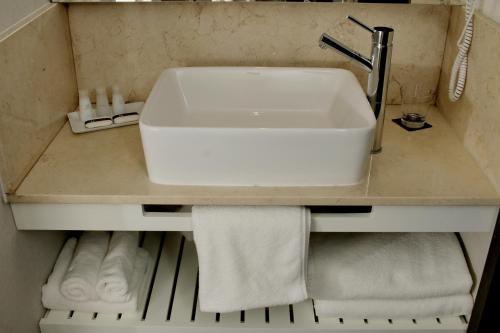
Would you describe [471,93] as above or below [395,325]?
above

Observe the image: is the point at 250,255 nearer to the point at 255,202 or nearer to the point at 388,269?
the point at 255,202

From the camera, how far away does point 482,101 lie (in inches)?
47.8

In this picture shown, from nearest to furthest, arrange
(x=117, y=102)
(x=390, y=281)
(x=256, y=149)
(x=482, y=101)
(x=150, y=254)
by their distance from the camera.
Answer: (x=256, y=149), (x=482, y=101), (x=390, y=281), (x=117, y=102), (x=150, y=254)

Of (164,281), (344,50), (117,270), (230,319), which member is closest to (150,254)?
(164,281)

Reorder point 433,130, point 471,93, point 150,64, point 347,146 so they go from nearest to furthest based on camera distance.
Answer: point 347,146, point 471,93, point 433,130, point 150,64

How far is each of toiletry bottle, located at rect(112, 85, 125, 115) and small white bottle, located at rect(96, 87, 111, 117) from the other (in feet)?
0.08

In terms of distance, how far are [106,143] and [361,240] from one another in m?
0.73

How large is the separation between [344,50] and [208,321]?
0.77m

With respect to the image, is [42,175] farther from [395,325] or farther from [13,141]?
[395,325]

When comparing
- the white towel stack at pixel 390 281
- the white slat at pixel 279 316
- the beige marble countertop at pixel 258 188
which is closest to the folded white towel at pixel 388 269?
the white towel stack at pixel 390 281

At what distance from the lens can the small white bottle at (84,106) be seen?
4.60 feet

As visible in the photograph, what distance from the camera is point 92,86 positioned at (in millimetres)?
1522

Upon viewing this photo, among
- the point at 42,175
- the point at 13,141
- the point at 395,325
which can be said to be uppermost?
the point at 13,141

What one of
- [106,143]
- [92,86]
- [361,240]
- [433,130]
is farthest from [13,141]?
[433,130]
